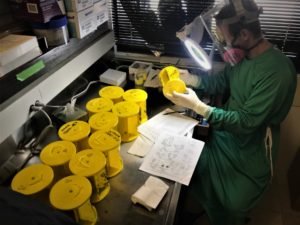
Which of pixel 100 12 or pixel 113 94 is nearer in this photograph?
pixel 113 94

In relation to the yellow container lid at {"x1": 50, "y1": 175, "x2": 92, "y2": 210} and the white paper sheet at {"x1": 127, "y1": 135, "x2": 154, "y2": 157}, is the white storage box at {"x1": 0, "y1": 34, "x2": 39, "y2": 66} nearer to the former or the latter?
the yellow container lid at {"x1": 50, "y1": 175, "x2": 92, "y2": 210}

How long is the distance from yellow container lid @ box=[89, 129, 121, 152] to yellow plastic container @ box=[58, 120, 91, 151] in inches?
1.5

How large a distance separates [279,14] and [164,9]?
68cm

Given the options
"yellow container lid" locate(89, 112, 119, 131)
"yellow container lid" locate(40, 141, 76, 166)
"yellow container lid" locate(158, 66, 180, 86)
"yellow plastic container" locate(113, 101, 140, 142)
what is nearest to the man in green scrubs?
"yellow container lid" locate(158, 66, 180, 86)

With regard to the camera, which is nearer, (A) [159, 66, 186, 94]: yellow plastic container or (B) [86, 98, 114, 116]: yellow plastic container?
(B) [86, 98, 114, 116]: yellow plastic container

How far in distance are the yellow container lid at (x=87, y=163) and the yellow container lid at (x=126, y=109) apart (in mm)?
269

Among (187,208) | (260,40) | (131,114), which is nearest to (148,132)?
(131,114)

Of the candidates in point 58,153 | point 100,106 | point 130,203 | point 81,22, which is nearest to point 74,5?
point 81,22

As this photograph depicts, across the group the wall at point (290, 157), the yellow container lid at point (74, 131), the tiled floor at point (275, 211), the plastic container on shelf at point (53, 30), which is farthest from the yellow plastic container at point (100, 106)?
the wall at point (290, 157)

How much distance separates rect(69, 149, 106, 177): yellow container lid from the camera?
884 mm

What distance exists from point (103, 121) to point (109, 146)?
0.16m

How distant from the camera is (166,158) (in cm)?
111

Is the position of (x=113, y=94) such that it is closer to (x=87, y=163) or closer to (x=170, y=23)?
(x=87, y=163)

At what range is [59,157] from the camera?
94 cm
